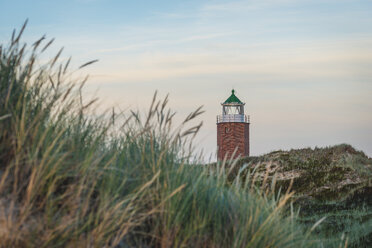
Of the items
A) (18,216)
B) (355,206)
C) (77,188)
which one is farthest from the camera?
(355,206)

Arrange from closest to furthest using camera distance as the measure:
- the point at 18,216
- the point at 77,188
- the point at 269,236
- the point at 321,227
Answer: the point at 18,216
the point at 77,188
the point at 269,236
the point at 321,227

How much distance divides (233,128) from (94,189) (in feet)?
128

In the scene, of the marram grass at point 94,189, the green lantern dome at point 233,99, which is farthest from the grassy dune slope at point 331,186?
the green lantern dome at point 233,99

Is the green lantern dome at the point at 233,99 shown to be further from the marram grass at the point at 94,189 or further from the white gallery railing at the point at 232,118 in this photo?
the marram grass at the point at 94,189

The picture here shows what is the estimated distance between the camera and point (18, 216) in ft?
8.36

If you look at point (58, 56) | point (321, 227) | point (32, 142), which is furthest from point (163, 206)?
point (321, 227)

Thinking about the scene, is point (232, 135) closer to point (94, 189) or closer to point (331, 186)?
point (331, 186)

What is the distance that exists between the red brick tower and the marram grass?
123 ft

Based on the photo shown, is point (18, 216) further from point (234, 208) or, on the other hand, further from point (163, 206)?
point (234, 208)

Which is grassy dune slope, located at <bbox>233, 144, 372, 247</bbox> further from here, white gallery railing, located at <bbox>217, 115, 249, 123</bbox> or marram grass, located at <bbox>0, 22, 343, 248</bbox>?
white gallery railing, located at <bbox>217, 115, 249, 123</bbox>

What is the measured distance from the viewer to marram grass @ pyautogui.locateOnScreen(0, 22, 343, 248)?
250 centimetres

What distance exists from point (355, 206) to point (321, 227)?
2702 mm

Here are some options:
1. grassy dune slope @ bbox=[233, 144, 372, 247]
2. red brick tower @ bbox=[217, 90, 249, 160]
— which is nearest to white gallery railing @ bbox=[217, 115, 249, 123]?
red brick tower @ bbox=[217, 90, 249, 160]

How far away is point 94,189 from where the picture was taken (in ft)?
9.09
